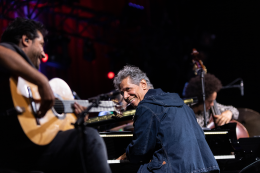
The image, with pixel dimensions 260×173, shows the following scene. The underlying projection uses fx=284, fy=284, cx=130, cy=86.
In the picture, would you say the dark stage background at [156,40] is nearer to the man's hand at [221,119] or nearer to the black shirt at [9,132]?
the man's hand at [221,119]

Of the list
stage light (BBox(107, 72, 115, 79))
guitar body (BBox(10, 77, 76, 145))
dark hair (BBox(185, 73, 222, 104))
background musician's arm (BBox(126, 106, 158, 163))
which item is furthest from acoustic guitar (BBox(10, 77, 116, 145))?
stage light (BBox(107, 72, 115, 79))

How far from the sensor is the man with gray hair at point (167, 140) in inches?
98.0

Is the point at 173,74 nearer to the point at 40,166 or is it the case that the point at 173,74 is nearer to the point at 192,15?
the point at 192,15

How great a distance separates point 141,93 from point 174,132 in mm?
760

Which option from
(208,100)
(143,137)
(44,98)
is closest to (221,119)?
(208,100)

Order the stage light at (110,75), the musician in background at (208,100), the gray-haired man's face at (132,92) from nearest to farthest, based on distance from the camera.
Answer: the gray-haired man's face at (132,92) → the musician in background at (208,100) → the stage light at (110,75)

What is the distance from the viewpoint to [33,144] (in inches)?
68.4

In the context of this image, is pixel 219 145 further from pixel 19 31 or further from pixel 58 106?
pixel 19 31

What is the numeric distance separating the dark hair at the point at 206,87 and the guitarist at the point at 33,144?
11.2 feet

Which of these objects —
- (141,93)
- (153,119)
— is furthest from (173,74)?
(153,119)

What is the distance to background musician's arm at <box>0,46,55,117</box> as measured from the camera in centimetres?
172

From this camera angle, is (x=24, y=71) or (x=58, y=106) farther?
(x=58, y=106)

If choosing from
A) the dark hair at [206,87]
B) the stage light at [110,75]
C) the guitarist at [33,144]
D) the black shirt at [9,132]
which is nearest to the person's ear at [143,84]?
the guitarist at [33,144]

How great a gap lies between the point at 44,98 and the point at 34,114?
12 centimetres
